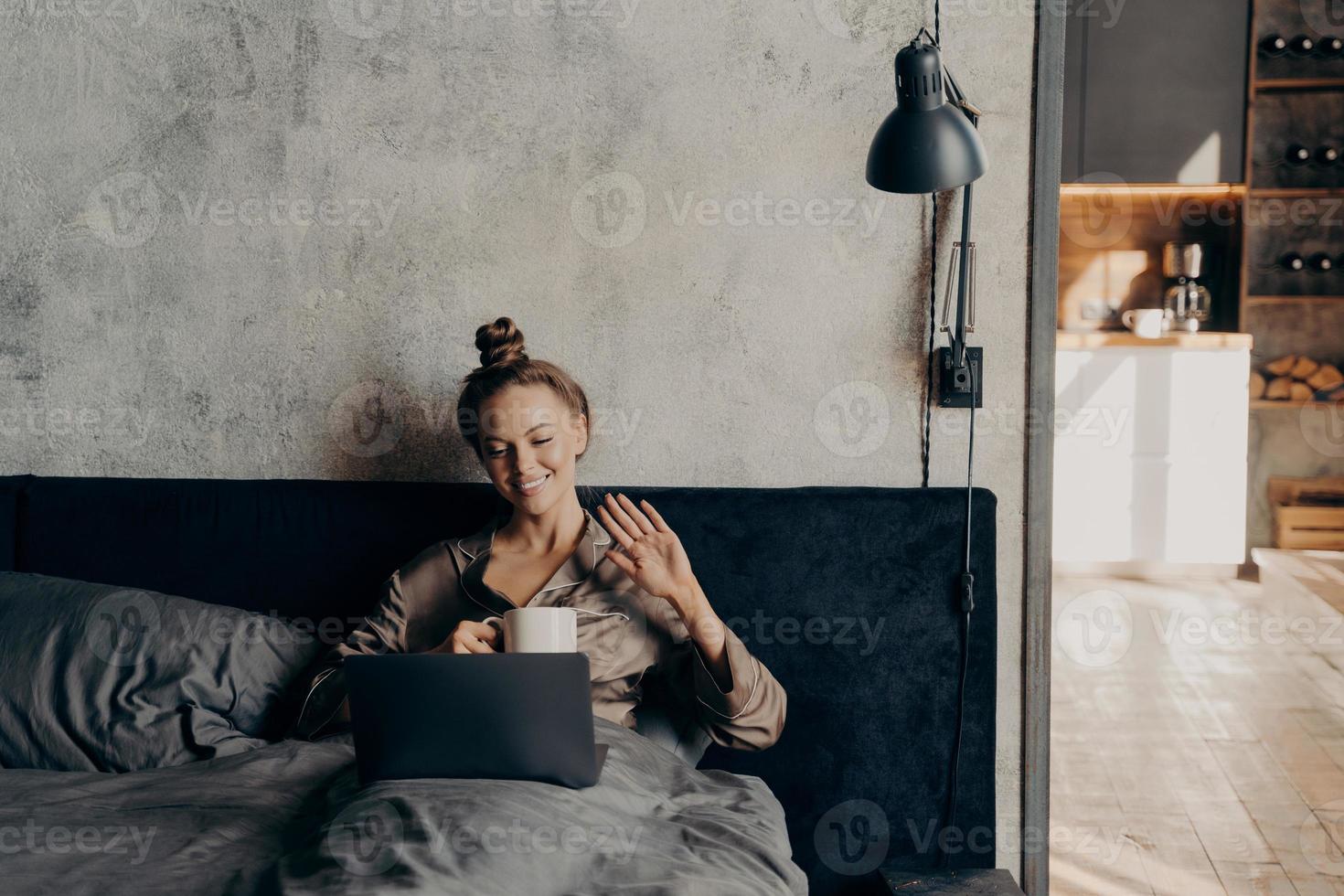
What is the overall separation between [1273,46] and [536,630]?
4.83 m

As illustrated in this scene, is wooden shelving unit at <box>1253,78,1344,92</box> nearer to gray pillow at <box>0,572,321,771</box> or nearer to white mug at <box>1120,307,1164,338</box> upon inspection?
white mug at <box>1120,307,1164,338</box>

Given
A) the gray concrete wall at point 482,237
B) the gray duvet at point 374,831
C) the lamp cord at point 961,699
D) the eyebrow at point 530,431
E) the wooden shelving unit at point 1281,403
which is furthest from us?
the wooden shelving unit at point 1281,403

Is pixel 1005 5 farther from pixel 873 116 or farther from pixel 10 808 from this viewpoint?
pixel 10 808

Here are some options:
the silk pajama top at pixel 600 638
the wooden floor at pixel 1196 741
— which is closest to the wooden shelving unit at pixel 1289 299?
the wooden floor at pixel 1196 741

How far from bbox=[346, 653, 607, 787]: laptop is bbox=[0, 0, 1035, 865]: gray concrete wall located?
2.60 ft

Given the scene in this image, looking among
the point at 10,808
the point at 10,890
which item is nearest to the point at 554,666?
the point at 10,890

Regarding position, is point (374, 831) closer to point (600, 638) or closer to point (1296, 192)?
point (600, 638)

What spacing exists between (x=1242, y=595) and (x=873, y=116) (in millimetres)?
3461

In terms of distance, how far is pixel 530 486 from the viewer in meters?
1.70

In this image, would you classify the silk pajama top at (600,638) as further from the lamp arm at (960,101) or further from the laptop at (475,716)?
the lamp arm at (960,101)

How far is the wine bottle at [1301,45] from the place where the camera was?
476cm

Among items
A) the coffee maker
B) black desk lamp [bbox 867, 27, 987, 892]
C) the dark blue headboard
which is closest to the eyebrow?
the dark blue headboard

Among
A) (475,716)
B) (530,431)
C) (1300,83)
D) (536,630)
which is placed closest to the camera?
(475,716)

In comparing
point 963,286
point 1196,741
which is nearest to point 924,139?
point 963,286
